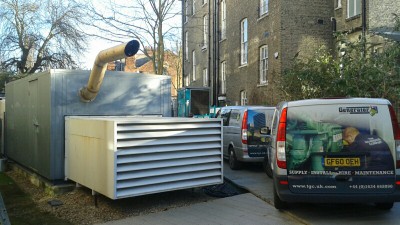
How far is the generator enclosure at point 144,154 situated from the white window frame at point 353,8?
12.3 meters

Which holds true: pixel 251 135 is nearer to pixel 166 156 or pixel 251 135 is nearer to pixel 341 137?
pixel 166 156

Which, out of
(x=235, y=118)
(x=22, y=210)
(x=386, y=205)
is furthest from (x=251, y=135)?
(x=22, y=210)

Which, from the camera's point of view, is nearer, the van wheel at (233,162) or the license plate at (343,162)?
the license plate at (343,162)

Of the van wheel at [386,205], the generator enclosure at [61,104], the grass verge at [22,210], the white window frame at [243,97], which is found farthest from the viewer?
the white window frame at [243,97]

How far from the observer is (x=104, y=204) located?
7652 mm

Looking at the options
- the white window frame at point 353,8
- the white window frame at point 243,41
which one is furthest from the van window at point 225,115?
the white window frame at point 243,41

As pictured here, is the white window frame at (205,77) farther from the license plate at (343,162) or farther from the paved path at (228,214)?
the license plate at (343,162)

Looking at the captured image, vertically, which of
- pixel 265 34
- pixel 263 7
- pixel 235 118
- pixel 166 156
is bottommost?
pixel 166 156

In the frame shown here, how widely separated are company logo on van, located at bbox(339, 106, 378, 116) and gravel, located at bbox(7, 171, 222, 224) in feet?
10.4

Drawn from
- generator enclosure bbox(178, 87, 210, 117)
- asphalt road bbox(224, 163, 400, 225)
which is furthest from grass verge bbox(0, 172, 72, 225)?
generator enclosure bbox(178, 87, 210, 117)

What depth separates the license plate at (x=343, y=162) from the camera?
5.96m

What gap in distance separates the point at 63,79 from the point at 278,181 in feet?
16.5

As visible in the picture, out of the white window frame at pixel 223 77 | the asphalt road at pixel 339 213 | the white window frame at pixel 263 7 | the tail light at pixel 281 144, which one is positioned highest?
the white window frame at pixel 263 7

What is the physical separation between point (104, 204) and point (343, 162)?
4188mm
